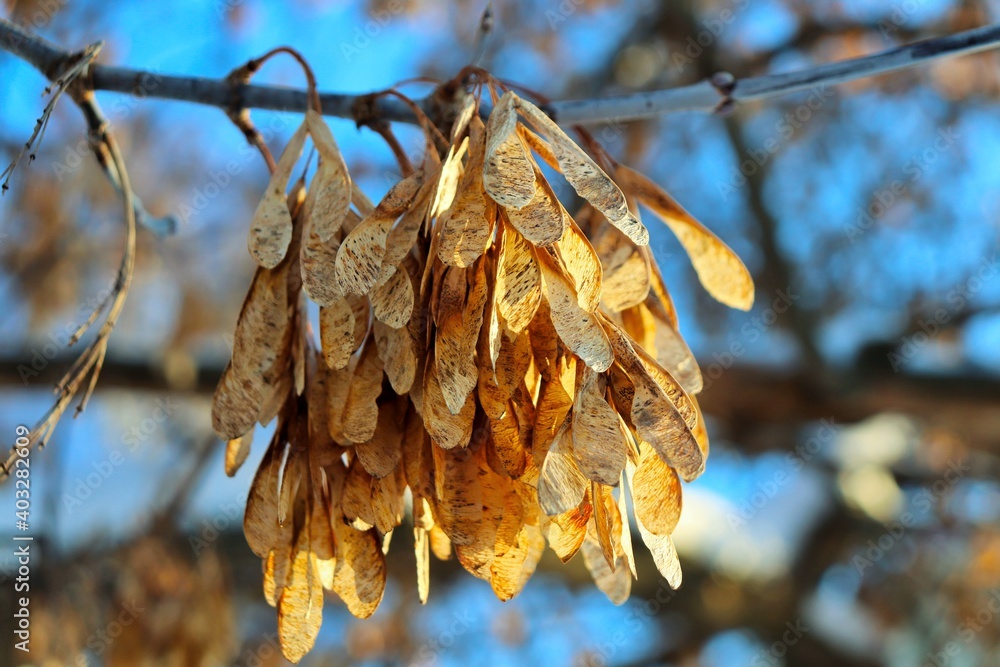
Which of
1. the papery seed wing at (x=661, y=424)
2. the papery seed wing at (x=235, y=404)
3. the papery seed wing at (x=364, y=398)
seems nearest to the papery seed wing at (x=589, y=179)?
the papery seed wing at (x=661, y=424)

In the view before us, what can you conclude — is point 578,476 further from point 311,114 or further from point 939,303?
point 939,303

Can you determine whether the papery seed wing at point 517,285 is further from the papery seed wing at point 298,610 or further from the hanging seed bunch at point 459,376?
the papery seed wing at point 298,610

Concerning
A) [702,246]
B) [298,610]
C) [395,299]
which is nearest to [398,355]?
[395,299]

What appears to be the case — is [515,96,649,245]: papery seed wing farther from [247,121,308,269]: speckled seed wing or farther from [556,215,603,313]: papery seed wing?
[247,121,308,269]: speckled seed wing

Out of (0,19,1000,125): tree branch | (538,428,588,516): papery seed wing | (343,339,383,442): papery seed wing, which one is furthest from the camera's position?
(0,19,1000,125): tree branch

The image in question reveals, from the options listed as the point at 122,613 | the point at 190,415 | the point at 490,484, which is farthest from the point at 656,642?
the point at 490,484

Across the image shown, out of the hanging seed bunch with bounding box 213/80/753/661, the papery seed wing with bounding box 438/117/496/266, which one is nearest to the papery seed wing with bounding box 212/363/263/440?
the hanging seed bunch with bounding box 213/80/753/661
